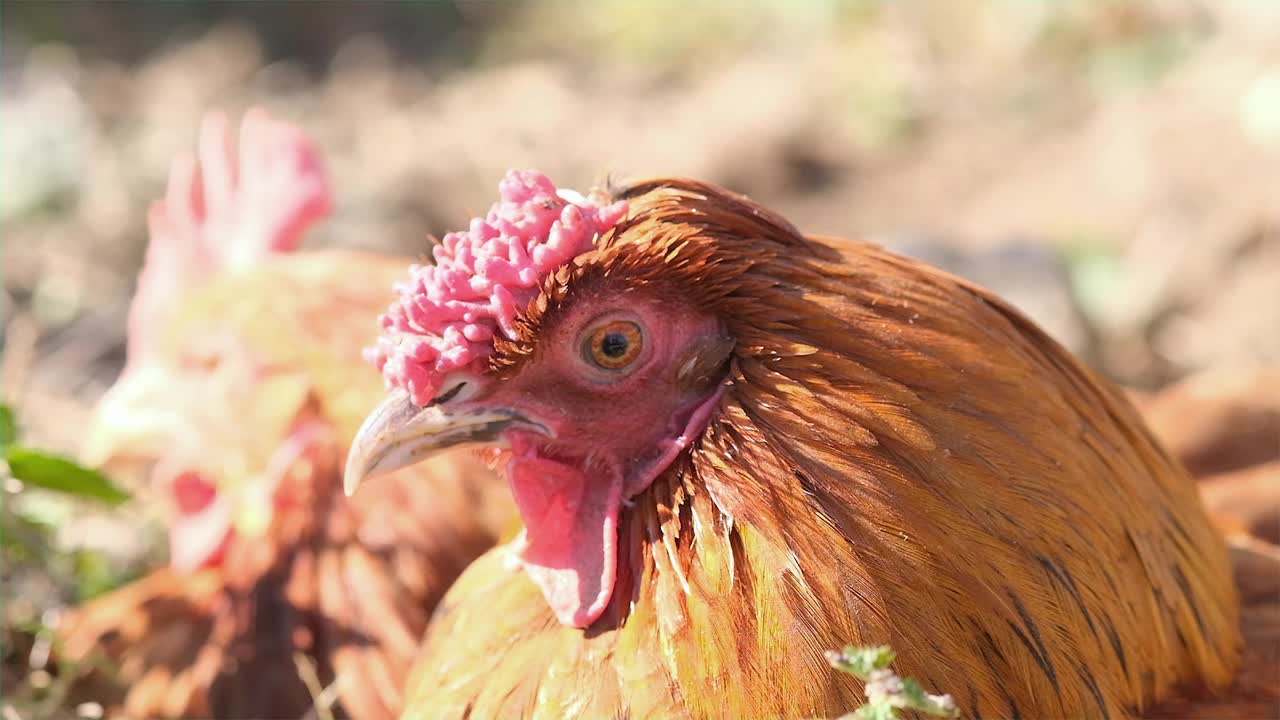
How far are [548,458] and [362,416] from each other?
110cm

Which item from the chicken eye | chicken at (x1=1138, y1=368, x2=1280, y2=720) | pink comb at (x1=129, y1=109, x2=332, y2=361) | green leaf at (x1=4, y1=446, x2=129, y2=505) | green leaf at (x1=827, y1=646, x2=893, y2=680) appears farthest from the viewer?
pink comb at (x1=129, y1=109, x2=332, y2=361)

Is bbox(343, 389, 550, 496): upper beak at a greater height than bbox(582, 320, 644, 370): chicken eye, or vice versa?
bbox(582, 320, 644, 370): chicken eye

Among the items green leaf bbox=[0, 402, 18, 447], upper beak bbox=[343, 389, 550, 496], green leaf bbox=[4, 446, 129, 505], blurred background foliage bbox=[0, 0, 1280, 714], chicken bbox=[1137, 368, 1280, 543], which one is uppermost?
blurred background foliage bbox=[0, 0, 1280, 714]

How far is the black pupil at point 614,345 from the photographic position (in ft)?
6.58

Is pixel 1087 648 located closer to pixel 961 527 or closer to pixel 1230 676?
pixel 961 527

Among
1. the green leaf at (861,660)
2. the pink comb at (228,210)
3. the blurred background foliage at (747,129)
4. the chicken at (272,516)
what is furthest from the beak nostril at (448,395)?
the blurred background foliage at (747,129)

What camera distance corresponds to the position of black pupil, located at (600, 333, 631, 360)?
2006 millimetres

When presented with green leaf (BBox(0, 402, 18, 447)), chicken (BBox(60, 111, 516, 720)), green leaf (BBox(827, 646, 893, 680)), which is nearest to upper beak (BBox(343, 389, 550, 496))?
green leaf (BBox(827, 646, 893, 680))

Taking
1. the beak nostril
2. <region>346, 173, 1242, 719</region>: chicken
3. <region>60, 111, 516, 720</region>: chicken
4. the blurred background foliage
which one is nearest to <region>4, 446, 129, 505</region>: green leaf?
<region>60, 111, 516, 720</region>: chicken

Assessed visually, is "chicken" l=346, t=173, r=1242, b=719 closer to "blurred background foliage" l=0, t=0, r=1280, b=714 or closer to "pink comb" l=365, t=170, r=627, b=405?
"pink comb" l=365, t=170, r=627, b=405

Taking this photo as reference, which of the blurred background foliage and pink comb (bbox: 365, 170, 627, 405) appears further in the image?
the blurred background foliage

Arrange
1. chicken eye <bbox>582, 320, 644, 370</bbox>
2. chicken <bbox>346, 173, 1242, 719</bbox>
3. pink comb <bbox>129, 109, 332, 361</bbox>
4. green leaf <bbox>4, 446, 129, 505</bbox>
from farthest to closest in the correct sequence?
pink comb <bbox>129, 109, 332, 361</bbox> < green leaf <bbox>4, 446, 129, 505</bbox> < chicken eye <bbox>582, 320, 644, 370</bbox> < chicken <bbox>346, 173, 1242, 719</bbox>

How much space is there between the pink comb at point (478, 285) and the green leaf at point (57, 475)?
1.20 m

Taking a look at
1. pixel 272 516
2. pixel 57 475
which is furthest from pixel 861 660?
pixel 57 475
